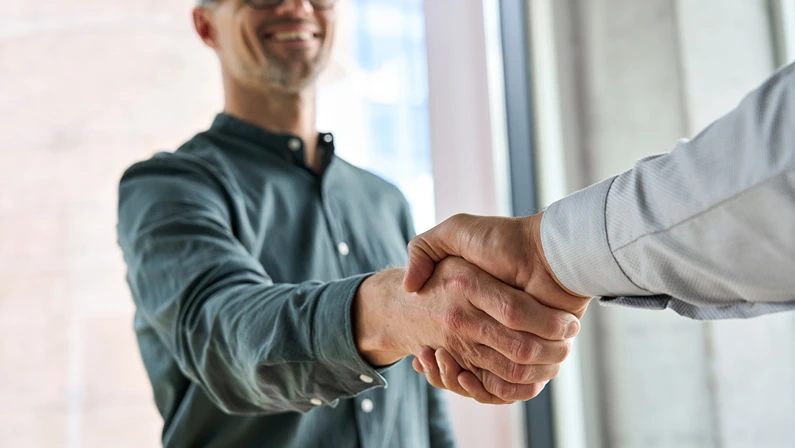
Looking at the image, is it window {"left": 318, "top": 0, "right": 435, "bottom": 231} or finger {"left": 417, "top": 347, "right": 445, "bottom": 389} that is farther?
window {"left": 318, "top": 0, "right": 435, "bottom": 231}

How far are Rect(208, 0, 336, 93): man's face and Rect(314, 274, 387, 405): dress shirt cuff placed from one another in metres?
0.69

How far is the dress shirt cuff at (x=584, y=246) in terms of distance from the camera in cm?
74

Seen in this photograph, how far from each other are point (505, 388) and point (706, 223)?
1.30ft

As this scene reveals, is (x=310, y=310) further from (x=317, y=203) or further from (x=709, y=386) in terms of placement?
(x=709, y=386)

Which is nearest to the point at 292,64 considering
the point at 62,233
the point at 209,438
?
the point at 209,438

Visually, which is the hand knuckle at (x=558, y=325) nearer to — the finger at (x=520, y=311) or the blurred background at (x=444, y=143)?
the finger at (x=520, y=311)

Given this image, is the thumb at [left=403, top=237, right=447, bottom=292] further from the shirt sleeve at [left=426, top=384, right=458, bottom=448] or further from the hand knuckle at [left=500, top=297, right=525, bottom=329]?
the shirt sleeve at [left=426, top=384, right=458, bottom=448]

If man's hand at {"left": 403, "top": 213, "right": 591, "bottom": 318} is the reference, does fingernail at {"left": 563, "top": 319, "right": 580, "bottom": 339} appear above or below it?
below

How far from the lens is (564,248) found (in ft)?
2.60

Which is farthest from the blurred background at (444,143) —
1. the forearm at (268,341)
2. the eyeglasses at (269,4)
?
the forearm at (268,341)

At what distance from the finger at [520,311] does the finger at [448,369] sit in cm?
8

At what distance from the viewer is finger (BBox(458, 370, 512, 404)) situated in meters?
0.95

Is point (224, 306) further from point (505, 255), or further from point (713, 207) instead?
point (713, 207)

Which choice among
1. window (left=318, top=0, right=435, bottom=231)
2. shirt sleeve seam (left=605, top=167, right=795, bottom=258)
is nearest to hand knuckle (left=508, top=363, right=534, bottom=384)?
shirt sleeve seam (left=605, top=167, right=795, bottom=258)
